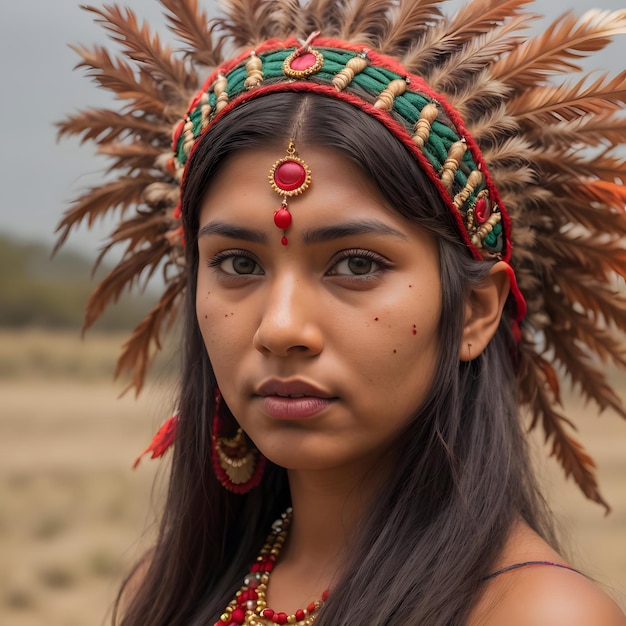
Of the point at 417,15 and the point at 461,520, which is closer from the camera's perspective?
the point at 461,520

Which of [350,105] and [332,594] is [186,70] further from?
[332,594]

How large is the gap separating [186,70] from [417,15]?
2.25 feet

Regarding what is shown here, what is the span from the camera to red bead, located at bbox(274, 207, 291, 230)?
5.96 feet

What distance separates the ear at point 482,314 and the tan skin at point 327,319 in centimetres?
15

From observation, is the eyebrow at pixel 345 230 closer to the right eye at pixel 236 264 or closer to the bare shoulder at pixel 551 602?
the right eye at pixel 236 264

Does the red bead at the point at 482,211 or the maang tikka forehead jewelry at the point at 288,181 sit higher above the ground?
the maang tikka forehead jewelry at the point at 288,181

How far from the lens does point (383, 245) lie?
6.01 feet

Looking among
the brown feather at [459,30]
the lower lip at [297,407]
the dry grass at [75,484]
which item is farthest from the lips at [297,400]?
the dry grass at [75,484]

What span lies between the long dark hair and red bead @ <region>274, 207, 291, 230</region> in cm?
16

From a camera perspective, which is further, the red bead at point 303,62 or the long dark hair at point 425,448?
the red bead at point 303,62

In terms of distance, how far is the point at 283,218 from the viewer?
182 cm

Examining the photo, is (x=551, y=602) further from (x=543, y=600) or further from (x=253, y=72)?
(x=253, y=72)

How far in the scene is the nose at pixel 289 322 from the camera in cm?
176

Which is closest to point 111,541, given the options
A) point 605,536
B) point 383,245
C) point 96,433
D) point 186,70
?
point 96,433
